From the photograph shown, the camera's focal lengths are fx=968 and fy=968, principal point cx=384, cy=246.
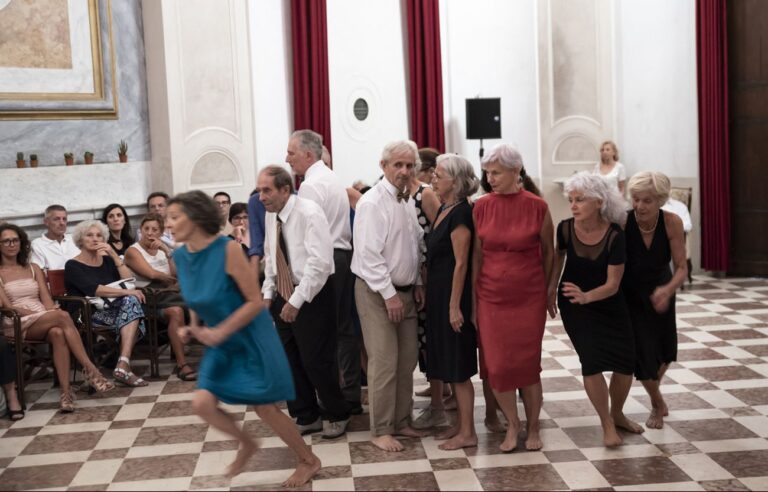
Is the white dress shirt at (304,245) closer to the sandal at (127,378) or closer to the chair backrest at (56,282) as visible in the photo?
the sandal at (127,378)

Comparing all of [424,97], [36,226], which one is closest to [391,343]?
[36,226]

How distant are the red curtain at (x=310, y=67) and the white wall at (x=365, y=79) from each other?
0.34 metres

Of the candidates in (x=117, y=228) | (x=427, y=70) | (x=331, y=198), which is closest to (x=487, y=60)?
(x=427, y=70)

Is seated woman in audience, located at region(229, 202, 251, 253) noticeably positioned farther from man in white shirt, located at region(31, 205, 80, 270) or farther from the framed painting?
the framed painting

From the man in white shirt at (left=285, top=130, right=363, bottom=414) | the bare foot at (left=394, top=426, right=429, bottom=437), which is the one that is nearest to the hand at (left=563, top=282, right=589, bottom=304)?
the bare foot at (left=394, top=426, right=429, bottom=437)

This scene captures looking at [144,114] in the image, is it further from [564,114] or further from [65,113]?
[564,114]

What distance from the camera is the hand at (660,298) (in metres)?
4.89

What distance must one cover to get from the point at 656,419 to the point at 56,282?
4232mm

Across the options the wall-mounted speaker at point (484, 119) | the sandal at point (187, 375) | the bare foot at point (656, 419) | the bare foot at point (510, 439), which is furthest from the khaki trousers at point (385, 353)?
the wall-mounted speaker at point (484, 119)

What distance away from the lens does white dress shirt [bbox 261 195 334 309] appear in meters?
4.82

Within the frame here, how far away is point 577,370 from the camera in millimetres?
6637

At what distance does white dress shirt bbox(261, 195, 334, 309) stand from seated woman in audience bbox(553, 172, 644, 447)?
117 cm

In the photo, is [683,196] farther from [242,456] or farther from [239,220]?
[242,456]

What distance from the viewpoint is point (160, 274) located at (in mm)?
7207
